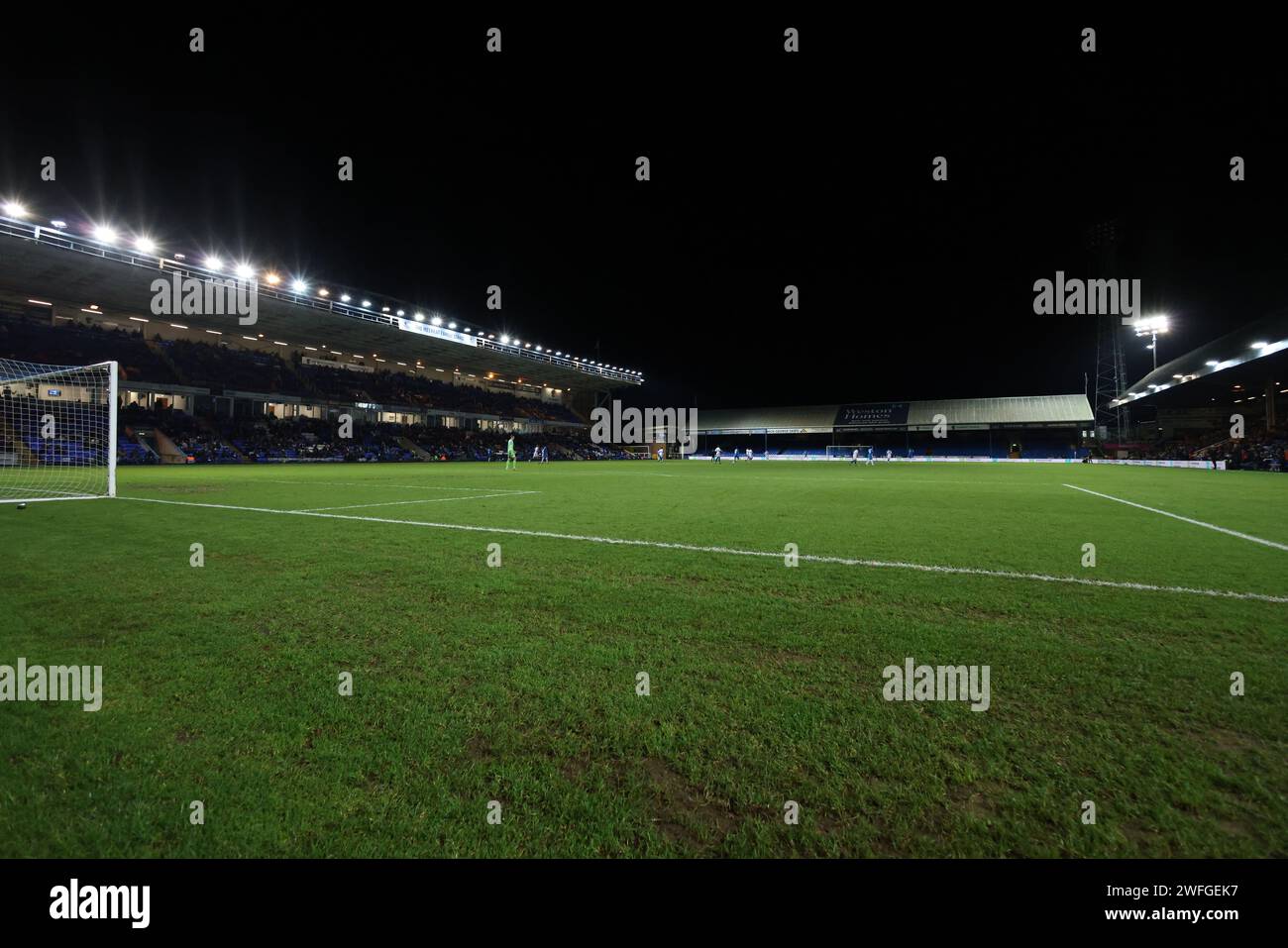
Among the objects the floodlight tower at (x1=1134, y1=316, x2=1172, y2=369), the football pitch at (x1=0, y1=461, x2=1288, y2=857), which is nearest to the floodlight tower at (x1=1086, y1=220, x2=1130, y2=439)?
the floodlight tower at (x1=1134, y1=316, x2=1172, y2=369)

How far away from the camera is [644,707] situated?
257 centimetres

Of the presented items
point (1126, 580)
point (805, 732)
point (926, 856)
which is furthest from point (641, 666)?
point (1126, 580)

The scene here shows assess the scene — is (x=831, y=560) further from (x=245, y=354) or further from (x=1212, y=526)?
(x=245, y=354)

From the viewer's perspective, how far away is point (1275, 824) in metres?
1.74

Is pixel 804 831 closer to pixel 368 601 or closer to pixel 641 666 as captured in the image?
pixel 641 666

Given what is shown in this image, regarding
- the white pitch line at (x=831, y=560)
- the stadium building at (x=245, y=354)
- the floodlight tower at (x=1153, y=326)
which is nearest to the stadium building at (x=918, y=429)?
the floodlight tower at (x=1153, y=326)

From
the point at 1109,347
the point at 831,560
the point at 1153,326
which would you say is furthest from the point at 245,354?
the point at 1153,326

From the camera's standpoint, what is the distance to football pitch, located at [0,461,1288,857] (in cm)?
174

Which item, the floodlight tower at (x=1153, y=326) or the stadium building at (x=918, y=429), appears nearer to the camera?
the floodlight tower at (x=1153, y=326)

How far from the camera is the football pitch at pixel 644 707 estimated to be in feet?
5.72

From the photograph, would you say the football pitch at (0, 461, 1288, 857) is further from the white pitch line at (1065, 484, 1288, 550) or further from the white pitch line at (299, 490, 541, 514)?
the white pitch line at (299, 490, 541, 514)

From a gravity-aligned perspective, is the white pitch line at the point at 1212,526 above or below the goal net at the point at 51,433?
below

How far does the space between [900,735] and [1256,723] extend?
1.53m

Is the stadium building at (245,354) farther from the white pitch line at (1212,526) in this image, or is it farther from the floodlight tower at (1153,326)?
the floodlight tower at (1153,326)
